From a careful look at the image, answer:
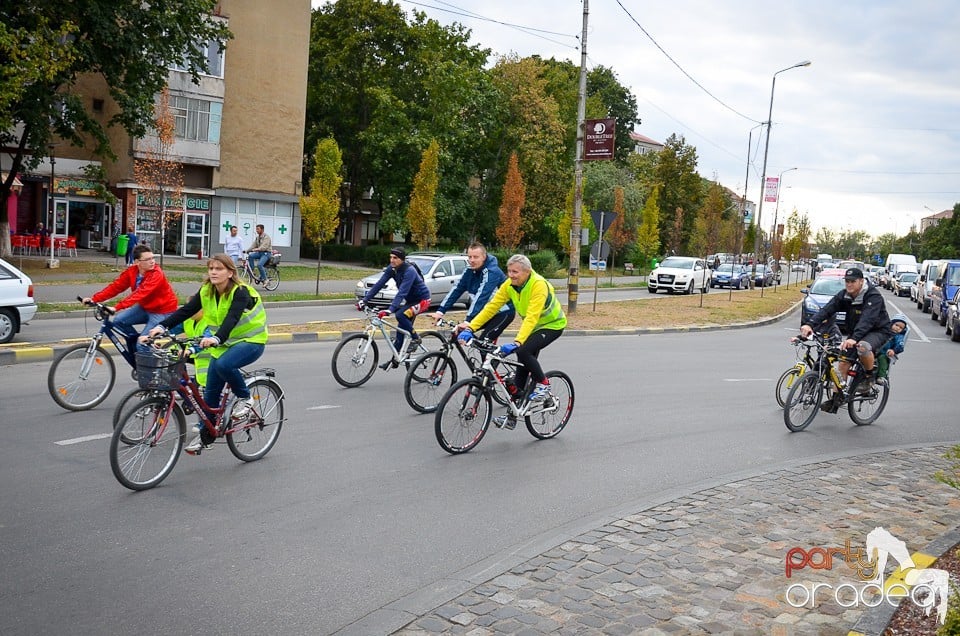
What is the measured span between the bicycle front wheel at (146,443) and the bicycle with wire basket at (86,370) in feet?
8.97

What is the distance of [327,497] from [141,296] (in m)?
3.88

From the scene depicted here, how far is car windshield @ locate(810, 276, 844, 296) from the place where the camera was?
2633 cm

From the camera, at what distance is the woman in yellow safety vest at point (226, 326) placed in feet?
22.3

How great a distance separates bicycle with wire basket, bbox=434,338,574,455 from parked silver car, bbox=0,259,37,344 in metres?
8.99

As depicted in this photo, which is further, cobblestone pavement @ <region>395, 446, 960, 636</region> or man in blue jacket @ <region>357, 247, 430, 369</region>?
man in blue jacket @ <region>357, 247, 430, 369</region>

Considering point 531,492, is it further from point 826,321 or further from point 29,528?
point 826,321

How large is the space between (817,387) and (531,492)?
4.75 metres

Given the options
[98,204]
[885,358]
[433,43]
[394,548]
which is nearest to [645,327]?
[885,358]

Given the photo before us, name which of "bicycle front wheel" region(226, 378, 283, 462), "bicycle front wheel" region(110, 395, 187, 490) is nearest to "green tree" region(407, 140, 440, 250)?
"bicycle front wheel" region(226, 378, 283, 462)

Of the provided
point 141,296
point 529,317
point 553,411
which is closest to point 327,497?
point 529,317

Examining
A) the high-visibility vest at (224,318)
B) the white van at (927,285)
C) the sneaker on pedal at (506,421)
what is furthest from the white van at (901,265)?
the high-visibility vest at (224,318)

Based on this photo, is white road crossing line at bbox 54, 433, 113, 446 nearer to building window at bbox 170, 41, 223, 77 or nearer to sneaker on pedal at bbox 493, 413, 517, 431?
sneaker on pedal at bbox 493, 413, 517, 431

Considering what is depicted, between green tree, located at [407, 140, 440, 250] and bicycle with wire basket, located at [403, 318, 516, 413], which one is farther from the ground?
green tree, located at [407, 140, 440, 250]

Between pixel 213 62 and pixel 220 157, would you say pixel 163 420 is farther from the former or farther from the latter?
pixel 213 62
